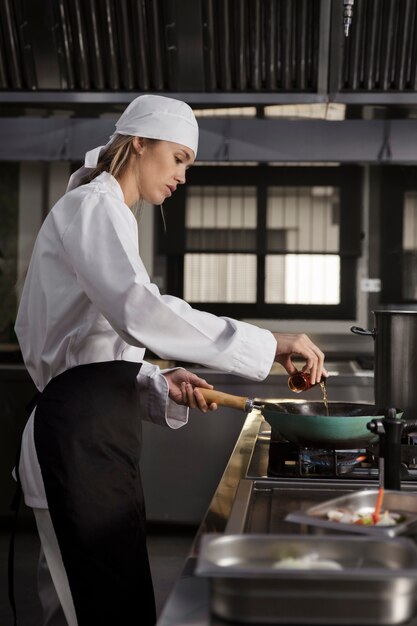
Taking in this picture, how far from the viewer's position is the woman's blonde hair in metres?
1.95

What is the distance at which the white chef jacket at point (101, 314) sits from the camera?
5.55ft

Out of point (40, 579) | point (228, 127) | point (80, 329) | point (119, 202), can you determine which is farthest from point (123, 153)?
point (228, 127)

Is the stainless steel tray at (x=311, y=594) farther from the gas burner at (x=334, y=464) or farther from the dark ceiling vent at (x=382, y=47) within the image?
the dark ceiling vent at (x=382, y=47)

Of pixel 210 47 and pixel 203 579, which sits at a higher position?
pixel 210 47

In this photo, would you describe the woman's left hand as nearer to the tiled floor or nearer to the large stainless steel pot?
the large stainless steel pot

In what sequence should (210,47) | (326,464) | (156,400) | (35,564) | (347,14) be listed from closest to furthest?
(326,464), (156,400), (347,14), (210,47), (35,564)

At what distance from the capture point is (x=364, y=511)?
1.25m

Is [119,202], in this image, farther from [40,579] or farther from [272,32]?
[272,32]

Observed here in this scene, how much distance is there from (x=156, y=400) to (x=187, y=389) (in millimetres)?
167

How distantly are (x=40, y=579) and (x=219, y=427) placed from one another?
7.35 ft

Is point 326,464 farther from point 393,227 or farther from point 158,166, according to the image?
point 393,227

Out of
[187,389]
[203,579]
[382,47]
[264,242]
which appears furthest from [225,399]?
[264,242]

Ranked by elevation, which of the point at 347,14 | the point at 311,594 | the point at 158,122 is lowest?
the point at 311,594

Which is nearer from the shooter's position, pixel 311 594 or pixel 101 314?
pixel 311 594
